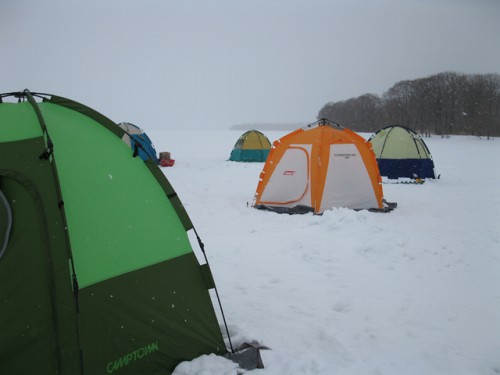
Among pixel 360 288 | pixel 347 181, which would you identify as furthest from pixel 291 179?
pixel 360 288

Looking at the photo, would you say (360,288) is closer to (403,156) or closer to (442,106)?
(403,156)

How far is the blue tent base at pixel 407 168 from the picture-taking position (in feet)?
48.4

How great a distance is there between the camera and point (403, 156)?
14859mm

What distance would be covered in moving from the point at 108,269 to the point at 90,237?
0.28m

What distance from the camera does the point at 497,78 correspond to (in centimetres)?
3706

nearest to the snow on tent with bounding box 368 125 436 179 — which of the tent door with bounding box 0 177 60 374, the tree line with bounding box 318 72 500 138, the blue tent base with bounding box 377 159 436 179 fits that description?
the blue tent base with bounding box 377 159 436 179

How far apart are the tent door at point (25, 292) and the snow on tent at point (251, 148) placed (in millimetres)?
19909

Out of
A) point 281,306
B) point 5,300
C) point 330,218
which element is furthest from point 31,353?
point 330,218

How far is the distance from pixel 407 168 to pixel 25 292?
14.4 metres

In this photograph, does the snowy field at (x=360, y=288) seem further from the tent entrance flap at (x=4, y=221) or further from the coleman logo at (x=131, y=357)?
the tent entrance flap at (x=4, y=221)

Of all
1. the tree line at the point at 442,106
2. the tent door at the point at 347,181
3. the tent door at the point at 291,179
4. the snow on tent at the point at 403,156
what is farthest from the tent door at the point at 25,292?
the tree line at the point at 442,106

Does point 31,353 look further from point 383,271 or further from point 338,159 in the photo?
point 338,159

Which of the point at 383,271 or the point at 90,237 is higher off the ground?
the point at 90,237

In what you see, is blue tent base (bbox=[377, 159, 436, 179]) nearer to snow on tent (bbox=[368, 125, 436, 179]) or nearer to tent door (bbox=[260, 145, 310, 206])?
snow on tent (bbox=[368, 125, 436, 179])
